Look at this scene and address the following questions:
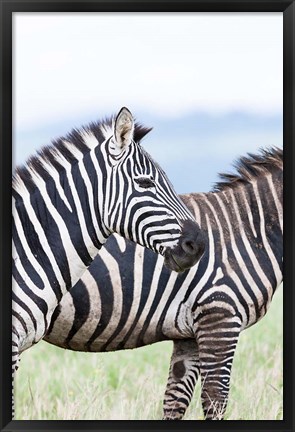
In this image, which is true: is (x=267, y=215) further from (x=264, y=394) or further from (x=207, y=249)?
(x=264, y=394)

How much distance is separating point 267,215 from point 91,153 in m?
1.30

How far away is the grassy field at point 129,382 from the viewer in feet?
18.1

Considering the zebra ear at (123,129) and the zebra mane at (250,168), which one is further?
the zebra mane at (250,168)

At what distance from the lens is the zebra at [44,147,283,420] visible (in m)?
5.32

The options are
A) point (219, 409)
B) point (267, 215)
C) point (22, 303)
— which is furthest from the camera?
point (267, 215)

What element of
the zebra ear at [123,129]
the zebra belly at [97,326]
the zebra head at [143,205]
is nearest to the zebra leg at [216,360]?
the zebra belly at [97,326]

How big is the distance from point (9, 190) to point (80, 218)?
0.41 metres

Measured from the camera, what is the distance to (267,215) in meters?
5.62

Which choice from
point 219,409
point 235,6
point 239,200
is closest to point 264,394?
point 219,409

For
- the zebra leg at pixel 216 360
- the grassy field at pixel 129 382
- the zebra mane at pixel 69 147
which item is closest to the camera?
the zebra mane at pixel 69 147

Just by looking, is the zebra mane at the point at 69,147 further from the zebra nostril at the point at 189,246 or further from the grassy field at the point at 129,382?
the grassy field at the point at 129,382

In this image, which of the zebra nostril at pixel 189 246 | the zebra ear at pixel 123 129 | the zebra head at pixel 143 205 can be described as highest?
the zebra ear at pixel 123 129

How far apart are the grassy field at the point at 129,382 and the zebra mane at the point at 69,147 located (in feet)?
4.34
